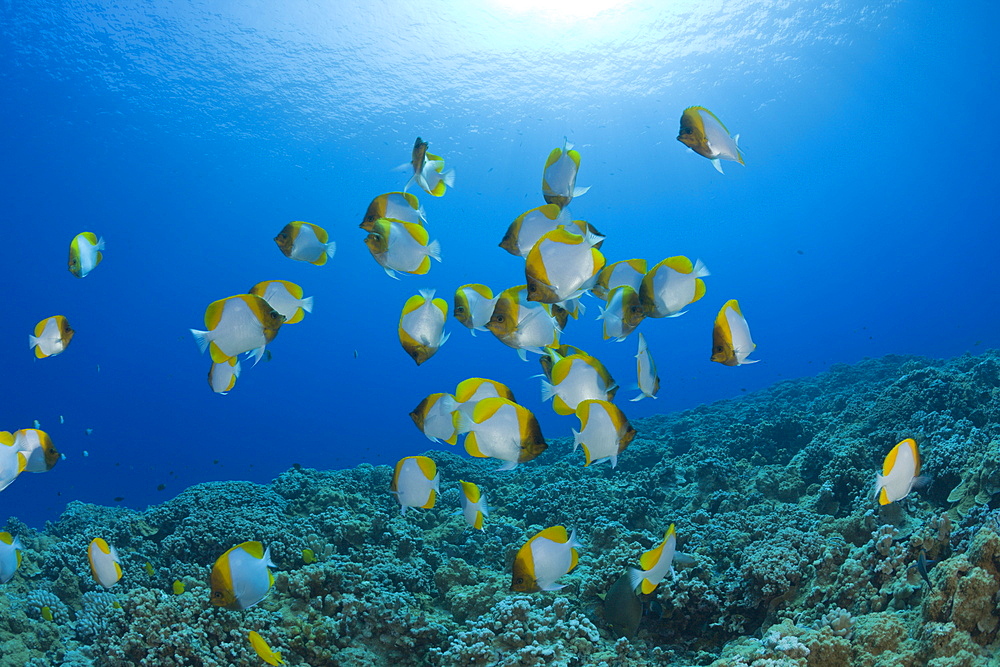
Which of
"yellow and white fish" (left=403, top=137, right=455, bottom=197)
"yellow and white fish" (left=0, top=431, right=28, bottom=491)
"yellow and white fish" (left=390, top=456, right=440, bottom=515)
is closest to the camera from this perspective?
"yellow and white fish" (left=0, top=431, right=28, bottom=491)

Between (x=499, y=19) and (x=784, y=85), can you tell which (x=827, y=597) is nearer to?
(x=499, y=19)

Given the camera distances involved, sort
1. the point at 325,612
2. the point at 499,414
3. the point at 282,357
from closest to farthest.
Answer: the point at 499,414 < the point at 325,612 < the point at 282,357

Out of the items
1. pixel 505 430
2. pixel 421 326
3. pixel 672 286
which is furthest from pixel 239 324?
pixel 672 286

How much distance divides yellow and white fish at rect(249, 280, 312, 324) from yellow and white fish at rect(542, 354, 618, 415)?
2.02 m

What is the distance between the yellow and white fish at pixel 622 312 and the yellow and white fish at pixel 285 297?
2195 millimetres

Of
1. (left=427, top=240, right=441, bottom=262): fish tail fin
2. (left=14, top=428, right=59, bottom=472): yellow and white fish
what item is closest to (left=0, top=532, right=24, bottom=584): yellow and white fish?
(left=14, top=428, right=59, bottom=472): yellow and white fish

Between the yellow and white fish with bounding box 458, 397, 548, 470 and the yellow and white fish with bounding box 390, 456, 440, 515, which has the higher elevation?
the yellow and white fish with bounding box 390, 456, 440, 515

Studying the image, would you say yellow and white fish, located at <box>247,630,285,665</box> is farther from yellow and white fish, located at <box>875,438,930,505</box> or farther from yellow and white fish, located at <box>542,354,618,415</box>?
yellow and white fish, located at <box>875,438,930,505</box>

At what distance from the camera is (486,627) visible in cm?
364

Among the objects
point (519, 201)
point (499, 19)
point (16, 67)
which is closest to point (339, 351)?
point (519, 201)

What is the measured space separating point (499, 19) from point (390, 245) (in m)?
29.5

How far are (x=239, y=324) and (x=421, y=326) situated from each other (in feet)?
3.51

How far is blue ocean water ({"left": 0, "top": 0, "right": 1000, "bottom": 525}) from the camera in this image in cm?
2836

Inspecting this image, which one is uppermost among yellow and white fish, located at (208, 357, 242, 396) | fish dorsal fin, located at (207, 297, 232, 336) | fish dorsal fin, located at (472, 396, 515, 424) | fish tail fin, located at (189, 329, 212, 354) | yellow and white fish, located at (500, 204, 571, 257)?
yellow and white fish, located at (500, 204, 571, 257)
